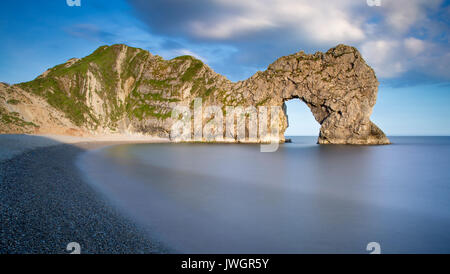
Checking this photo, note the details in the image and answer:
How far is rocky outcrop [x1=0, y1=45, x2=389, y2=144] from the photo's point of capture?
199 feet

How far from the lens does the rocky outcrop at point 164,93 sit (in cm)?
6072

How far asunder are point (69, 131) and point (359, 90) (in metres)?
79.0

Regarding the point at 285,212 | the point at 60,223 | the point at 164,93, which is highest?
the point at 164,93

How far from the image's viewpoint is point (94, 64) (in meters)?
99.4

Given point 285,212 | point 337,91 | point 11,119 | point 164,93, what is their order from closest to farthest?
point 285,212 < point 11,119 < point 337,91 < point 164,93

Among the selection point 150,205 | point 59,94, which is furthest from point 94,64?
point 150,205

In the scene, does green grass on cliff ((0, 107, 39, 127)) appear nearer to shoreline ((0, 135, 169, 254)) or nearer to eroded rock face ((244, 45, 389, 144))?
shoreline ((0, 135, 169, 254))

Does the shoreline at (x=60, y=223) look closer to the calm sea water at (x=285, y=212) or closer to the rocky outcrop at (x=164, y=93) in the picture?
the calm sea water at (x=285, y=212)

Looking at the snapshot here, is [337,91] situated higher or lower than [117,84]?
lower

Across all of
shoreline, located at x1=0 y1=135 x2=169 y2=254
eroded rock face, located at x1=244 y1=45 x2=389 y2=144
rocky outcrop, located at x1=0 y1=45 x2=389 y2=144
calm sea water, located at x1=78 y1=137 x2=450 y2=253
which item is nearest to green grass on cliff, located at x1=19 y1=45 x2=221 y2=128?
rocky outcrop, located at x1=0 y1=45 x2=389 y2=144

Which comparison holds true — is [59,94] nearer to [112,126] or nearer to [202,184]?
[112,126]

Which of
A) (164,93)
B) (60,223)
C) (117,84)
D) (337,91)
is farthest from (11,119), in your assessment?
(337,91)

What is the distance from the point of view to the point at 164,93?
9556cm

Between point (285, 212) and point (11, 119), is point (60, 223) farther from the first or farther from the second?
point (11, 119)
